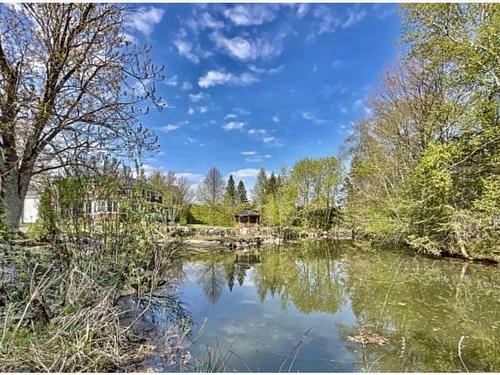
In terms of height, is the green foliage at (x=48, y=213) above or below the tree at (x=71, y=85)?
below

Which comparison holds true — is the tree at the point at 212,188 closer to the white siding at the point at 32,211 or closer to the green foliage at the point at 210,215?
the green foliage at the point at 210,215

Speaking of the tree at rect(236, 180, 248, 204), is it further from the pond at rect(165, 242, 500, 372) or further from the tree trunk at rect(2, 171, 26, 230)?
the tree trunk at rect(2, 171, 26, 230)

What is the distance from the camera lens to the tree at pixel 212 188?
3578 cm

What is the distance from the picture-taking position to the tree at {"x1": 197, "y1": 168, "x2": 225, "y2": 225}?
1409 inches

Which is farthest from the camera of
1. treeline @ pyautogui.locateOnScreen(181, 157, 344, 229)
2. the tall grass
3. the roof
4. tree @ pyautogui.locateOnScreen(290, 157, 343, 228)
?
the roof

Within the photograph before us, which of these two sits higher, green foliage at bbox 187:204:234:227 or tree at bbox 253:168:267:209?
tree at bbox 253:168:267:209

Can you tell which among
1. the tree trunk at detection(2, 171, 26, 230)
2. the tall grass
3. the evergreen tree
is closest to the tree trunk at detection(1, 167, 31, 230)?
the tree trunk at detection(2, 171, 26, 230)

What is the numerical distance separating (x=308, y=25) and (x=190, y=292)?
20.1 feet

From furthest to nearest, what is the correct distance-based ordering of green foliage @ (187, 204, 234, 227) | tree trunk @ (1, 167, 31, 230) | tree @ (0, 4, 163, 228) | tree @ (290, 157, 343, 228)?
1. green foliage @ (187, 204, 234, 227)
2. tree @ (290, 157, 343, 228)
3. tree trunk @ (1, 167, 31, 230)
4. tree @ (0, 4, 163, 228)

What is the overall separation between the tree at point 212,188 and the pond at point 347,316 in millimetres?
23462

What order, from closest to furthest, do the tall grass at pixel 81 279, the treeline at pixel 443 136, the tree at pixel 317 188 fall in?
1. the tall grass at pixel 81 279
2. the treeline at pixel 443 136
3. the tree at pixel 317 188

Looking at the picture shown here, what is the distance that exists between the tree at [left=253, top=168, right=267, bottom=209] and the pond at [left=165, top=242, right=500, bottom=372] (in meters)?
20.7

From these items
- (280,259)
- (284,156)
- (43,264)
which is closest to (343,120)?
(284,156)

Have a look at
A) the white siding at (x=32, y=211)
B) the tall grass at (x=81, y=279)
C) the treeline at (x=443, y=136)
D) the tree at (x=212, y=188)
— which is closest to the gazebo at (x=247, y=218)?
the tree at (x=212, y=188)
